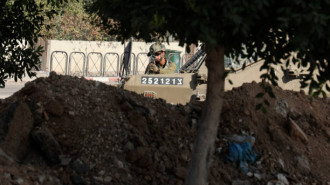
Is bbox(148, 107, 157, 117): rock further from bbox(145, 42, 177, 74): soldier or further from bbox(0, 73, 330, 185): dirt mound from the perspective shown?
bbox(145, 42, 177, 74): soldier

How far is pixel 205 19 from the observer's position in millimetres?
4371

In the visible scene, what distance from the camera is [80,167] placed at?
651cm

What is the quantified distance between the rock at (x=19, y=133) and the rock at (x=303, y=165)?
3.84 m

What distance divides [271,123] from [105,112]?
2.67 metres

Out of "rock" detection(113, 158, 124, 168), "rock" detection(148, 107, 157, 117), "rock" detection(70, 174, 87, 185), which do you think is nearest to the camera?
"rock" detection(70, 174, 87, 185)

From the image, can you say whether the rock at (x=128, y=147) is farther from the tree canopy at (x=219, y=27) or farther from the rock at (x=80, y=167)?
the tree canopy at (x=219, y=27)

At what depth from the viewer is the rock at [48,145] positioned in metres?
6.53

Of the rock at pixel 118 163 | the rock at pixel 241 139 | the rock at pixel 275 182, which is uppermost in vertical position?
the rock at pixel 241 139

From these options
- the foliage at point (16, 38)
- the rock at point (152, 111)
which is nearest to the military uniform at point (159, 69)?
the rock at point (152, 111)

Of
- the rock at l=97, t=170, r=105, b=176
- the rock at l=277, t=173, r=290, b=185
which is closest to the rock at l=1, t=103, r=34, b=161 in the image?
the rock at l=97, t=170, r=105, b=176

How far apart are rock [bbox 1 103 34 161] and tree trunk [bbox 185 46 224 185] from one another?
2.20m

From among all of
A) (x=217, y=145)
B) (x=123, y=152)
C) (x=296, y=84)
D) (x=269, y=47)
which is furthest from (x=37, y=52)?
(x=296, y=84)

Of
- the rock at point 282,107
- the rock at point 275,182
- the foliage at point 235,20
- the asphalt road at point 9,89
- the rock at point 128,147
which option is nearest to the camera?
the foliage at point 235,20

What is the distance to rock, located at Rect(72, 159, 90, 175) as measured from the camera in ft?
21.3
